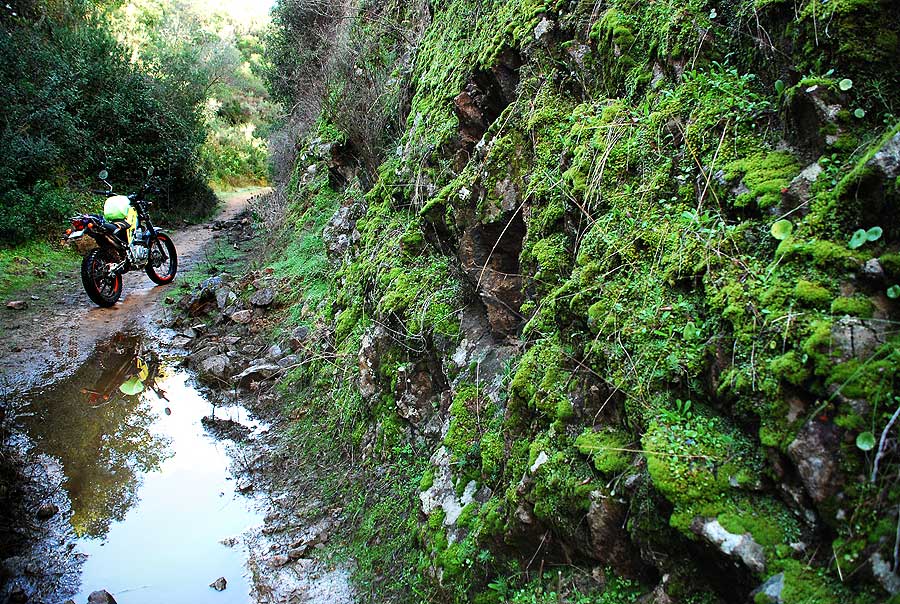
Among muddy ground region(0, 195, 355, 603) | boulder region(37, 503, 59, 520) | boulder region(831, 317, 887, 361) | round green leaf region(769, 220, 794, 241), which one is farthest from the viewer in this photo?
boulder region(37, 503, 59, 520)

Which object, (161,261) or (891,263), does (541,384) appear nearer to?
(891,263)

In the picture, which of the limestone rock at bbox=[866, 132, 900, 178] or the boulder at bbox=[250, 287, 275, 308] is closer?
the limestone rock at bbox=[866, 132, 900, 178]

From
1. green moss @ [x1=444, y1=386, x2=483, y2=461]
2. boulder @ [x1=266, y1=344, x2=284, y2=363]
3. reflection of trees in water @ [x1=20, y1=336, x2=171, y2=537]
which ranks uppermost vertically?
green moss @ [x1=444, y1=386, x2=483, y2=461]

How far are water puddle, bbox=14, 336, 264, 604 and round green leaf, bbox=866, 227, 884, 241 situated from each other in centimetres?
433

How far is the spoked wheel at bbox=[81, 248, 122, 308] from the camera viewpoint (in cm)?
825

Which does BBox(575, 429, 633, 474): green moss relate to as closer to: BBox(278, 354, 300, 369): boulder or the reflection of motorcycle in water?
BBox(278, 354, 300, 369): boulder

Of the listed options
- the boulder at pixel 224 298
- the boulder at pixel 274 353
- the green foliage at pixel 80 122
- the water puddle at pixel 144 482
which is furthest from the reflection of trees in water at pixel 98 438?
the green foliage at pixel 80 122

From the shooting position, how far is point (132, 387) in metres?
6.57

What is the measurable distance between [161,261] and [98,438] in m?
5.11

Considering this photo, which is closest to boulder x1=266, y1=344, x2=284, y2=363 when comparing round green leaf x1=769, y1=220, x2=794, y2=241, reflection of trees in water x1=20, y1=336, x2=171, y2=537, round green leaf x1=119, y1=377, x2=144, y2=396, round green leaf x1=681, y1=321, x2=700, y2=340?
reflection of trees in water x1=20, y1=336, x2=171, y2=537

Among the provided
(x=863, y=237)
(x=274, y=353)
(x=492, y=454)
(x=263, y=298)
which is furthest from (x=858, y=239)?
(x=263, y=298)

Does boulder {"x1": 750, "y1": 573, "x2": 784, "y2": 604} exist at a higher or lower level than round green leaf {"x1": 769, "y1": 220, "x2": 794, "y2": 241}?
lower

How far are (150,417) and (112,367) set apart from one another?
150cm

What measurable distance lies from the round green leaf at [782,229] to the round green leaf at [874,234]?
0.26m
